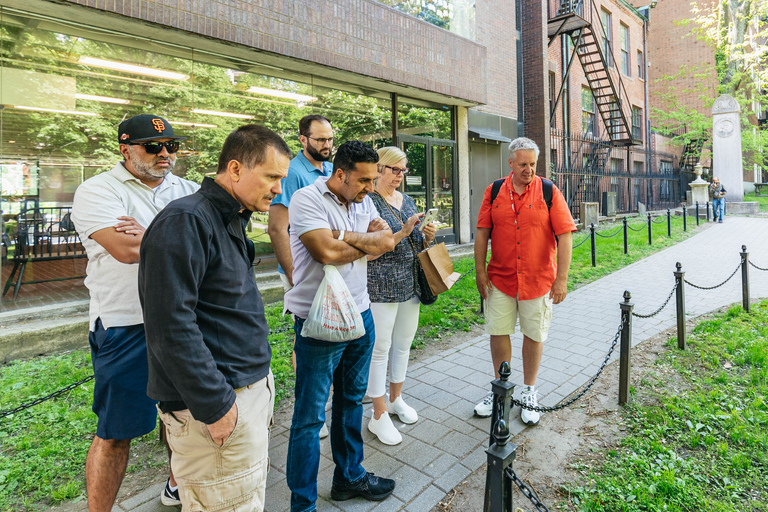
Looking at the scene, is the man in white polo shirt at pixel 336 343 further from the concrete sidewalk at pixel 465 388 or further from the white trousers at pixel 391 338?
the white trousers at pixel 391 338

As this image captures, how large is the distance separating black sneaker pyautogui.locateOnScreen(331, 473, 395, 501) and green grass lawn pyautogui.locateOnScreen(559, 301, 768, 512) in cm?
119

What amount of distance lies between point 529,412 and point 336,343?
215 centimetres

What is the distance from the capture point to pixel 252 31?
23.0 feet

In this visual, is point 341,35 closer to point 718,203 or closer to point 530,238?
point 530,238

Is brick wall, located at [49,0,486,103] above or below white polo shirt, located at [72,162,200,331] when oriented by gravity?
above

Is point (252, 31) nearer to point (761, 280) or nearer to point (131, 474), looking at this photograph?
point (131, 474)

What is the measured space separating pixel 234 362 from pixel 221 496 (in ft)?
1.67

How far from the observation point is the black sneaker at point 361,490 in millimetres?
2774

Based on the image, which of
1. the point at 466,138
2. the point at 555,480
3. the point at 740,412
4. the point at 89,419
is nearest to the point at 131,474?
the point at 89,419

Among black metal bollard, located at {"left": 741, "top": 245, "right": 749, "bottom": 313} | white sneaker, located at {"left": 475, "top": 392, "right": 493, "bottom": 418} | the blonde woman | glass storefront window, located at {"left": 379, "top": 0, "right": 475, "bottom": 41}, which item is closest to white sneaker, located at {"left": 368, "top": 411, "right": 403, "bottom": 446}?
the blonde woman

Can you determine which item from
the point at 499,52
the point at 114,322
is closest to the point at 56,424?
the point at 114,322

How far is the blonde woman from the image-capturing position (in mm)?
3344

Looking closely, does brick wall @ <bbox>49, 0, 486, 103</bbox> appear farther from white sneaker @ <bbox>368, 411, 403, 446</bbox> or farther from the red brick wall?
the red brick wall

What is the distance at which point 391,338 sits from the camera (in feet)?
11.7
